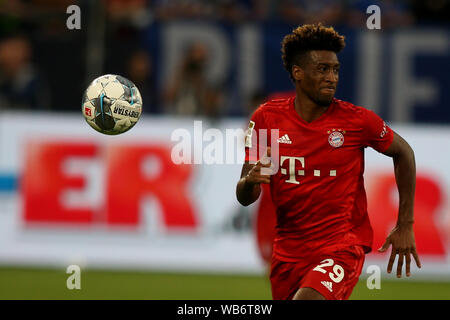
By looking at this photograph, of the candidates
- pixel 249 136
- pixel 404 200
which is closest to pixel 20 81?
pixel 249 136

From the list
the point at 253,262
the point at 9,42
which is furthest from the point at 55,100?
the point at 253,262

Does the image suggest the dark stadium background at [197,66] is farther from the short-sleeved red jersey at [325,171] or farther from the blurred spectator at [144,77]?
the short-sleeved red jersey at [325,171]

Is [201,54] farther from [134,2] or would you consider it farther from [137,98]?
[137,98]

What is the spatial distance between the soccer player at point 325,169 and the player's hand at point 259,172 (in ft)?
1.08

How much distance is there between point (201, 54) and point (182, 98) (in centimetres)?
67

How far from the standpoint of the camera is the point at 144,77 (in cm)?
1260

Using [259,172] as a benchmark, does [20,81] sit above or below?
above

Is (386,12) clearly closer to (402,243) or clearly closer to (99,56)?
(99,56)

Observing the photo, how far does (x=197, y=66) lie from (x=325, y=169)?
690cm

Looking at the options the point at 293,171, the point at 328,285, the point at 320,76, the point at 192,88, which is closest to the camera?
the point at 328,285

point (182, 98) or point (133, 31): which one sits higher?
point (133, 31)

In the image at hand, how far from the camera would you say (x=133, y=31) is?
13.3 m

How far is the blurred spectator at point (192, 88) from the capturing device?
12.8m

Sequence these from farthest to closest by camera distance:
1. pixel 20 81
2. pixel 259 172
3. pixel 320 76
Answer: pixel 20 81 < pixel 320 76 < pixel 259 172
